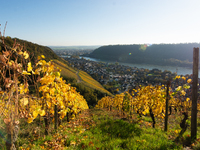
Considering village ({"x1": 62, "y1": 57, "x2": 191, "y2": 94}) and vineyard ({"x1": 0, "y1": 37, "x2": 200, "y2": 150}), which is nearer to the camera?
vineyard ({"x1": 0, "y1": 37, "x2": 200, "y2": 150})

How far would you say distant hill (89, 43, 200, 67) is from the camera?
117731 millimetres

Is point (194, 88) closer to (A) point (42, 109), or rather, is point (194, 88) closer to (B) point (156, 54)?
(A) point (42, 109)

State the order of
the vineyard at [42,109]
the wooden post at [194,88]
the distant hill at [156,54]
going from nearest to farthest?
1. the vineyard at [42,109]
2. the wooden post at [194,88]
3. the distant hill at [156,54]

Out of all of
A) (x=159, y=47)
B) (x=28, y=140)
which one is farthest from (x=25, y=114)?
(x=159, y=47)

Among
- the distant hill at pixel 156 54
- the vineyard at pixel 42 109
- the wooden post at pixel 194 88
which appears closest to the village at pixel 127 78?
the distant hill at pixel 156 54

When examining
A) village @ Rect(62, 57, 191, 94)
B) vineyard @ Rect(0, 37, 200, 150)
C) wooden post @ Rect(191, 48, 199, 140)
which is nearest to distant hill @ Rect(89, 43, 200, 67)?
village @ Rect(62, 57, 191, 94)

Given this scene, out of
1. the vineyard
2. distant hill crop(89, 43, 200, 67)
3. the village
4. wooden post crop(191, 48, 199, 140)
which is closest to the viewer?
the vineyard

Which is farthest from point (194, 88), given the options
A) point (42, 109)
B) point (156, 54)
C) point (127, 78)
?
point (156, 54)

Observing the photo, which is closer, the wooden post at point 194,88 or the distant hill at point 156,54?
the wooden post at point 194,88

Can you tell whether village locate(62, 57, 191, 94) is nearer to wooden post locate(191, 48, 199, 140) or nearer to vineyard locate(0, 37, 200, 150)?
wooden post locate(191, 48, 199, 140)

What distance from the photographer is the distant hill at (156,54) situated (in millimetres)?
117731

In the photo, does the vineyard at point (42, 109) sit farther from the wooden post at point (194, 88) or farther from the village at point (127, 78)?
the village at point (127, 78)

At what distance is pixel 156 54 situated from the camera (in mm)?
139750

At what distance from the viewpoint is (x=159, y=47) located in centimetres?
14838
